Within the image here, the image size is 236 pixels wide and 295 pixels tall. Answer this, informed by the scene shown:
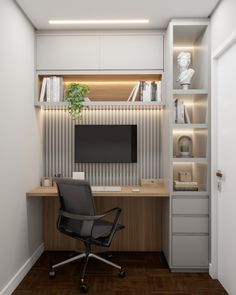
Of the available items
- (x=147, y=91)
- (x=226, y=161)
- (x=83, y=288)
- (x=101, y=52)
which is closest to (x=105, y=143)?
(x=147, y=91)

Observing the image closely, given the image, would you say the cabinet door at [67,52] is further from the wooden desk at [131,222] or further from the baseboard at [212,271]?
the baseboard at [212,271]

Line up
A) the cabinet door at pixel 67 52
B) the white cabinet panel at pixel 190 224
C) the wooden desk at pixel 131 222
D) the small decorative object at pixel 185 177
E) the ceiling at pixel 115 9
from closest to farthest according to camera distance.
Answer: the ceiling at pixel 115 9, the white cabinet panel at pixel 190 224, the small decorative object at pixel 185 177, the cabinet door at pixel 67 52, the wooden desk at pixel 131 222

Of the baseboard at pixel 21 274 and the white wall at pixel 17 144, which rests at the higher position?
the white wall at pixel 17 144

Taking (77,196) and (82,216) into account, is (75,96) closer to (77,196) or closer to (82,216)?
(77,196)

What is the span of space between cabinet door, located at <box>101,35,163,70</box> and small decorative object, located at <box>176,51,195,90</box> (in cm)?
23

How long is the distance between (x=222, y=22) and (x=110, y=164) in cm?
205

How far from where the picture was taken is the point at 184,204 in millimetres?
3564

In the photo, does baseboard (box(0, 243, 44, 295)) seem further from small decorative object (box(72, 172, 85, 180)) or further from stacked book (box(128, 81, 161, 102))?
Result: stacked book (box(128, 81, 161, 102))

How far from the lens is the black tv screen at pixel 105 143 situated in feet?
13.5

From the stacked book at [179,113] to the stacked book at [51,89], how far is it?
4.40 ft

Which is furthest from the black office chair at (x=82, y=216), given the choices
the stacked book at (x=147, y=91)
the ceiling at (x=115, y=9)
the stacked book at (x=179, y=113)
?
the ceiling at (x=115, y=9)

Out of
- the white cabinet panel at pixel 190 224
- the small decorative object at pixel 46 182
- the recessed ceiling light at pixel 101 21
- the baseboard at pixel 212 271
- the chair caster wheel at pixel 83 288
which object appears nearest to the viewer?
the chair caster wheel at pixel 83 288

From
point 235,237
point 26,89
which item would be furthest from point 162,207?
point 26,89

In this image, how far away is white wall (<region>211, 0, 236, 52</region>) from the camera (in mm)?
2867
